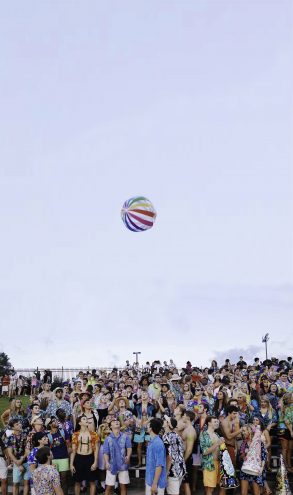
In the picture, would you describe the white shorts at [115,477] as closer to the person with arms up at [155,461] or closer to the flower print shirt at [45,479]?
the person with arms up at [155,461]

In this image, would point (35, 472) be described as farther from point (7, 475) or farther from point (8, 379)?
point (8, 379)

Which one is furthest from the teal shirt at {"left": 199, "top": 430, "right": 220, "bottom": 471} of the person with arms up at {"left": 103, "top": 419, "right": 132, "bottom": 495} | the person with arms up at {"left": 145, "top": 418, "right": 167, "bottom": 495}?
the person with arms up at {"left": 145, "top": 418, "right": 167, "bottom": 495}

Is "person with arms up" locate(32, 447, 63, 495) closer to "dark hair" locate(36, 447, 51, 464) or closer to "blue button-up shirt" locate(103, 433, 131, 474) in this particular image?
"dark hair" locate(36, 447, 51, 464)

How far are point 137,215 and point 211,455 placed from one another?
36.3 feet

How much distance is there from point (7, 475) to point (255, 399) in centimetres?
628

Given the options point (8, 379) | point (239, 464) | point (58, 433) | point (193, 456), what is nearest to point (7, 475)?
point (58, 433)

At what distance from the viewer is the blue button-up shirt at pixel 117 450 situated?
12.6m

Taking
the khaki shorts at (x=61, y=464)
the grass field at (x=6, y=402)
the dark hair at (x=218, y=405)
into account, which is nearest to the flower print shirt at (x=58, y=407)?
the khaki shorts at (x=61, y=464)

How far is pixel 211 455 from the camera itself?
485 inches

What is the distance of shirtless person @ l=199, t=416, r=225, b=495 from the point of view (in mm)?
12281

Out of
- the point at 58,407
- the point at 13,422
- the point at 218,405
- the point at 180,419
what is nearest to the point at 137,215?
the point at 58,407

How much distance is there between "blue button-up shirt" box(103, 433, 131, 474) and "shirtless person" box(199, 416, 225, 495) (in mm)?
1576

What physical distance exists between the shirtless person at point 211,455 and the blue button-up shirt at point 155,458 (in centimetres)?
192

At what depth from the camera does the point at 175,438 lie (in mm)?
11523
